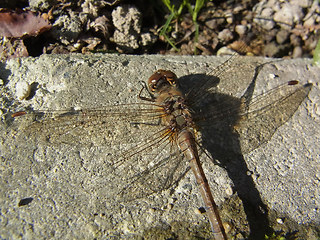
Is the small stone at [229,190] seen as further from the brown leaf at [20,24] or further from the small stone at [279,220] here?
the brown leaf at [20,24]

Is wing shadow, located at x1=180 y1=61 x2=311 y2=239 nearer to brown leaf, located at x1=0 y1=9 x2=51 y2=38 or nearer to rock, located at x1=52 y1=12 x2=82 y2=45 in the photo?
rock, located at x1=52 y1=12 x2=82 y2=45

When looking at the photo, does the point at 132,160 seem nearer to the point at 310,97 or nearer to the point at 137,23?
the point at 137,23

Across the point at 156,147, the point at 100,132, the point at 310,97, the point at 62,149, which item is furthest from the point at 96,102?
the point at 310,97

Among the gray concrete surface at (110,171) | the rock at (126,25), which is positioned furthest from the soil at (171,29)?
the gray concrete surface at (110,171)

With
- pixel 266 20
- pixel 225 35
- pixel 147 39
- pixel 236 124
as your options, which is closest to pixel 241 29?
pixel 225 35

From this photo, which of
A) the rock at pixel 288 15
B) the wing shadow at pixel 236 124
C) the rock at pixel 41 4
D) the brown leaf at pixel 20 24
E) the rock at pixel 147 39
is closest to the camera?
the wing shadow at pixel 236 124

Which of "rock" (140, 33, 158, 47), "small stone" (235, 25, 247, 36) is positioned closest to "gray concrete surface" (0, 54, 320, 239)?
"rock" (140, 33, 158, 47)
